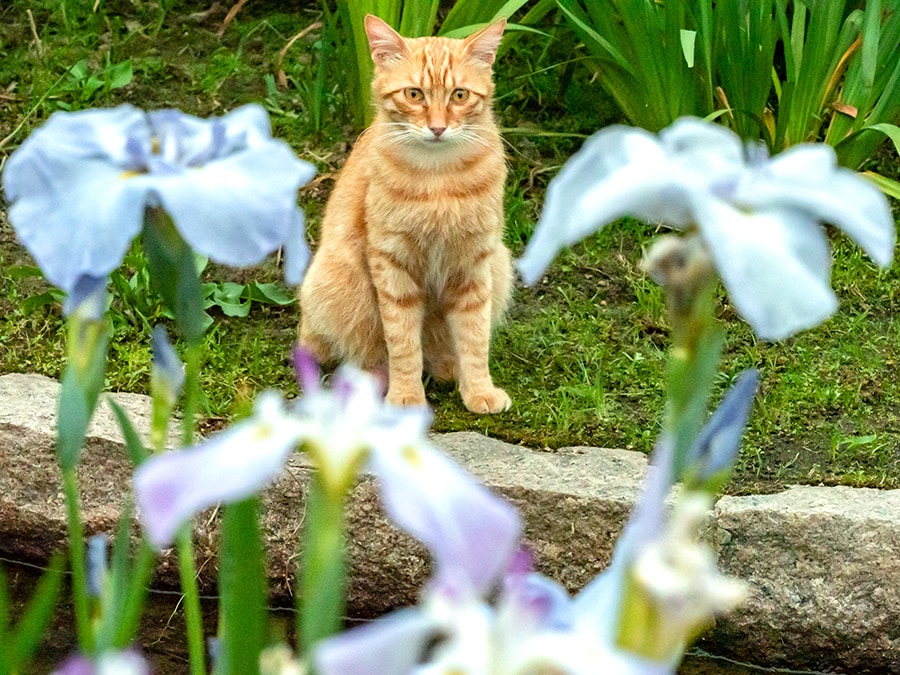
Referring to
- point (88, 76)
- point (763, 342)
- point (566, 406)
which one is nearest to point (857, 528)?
point (566, 406)

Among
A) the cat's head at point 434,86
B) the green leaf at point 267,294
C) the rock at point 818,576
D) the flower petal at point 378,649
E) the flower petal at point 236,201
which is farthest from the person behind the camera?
the green leaf at point 267,294

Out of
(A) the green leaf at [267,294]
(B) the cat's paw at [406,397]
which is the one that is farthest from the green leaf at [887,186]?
(A) the green leaf at [267,294]

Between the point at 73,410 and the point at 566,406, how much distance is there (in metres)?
1.94

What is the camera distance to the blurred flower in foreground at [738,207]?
1.70 ft

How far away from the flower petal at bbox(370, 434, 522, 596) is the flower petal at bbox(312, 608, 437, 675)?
23 mm

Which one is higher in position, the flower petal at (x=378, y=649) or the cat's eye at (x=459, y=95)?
the flower petal at (x=378, y=649)

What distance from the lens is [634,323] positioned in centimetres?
301

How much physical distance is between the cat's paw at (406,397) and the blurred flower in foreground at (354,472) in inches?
83.6

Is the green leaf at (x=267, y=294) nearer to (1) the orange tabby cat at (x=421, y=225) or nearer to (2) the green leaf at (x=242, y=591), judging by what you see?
(1) the orange tabby cat at (x=421, y=225)

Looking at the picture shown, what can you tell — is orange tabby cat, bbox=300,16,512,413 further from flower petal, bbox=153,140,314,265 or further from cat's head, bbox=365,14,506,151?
flower petal, bbox=153,140,314,265

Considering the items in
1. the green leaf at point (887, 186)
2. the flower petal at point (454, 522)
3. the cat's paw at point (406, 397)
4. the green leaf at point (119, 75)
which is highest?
the flower petal at point (454, 522)

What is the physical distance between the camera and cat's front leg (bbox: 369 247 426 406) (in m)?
2.69

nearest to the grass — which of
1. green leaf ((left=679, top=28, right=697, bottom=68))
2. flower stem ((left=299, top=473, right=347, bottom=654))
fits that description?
green leaf ((left=679, top=28, right=697, bottom=68))

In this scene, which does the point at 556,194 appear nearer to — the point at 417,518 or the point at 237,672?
the point at 417,518
